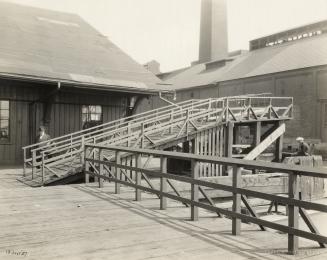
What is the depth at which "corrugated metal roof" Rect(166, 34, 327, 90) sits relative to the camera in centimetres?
3006

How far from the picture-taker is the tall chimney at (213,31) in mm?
51969

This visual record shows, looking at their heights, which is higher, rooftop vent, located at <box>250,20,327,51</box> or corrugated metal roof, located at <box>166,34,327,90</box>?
rooftop vent, located at <box>250,20,327,51</box>

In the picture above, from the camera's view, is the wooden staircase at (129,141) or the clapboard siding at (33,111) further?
the clapboard siding at (33,111)

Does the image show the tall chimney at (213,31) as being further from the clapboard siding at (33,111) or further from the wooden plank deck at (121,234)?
the wooden plank deck at (121,234)

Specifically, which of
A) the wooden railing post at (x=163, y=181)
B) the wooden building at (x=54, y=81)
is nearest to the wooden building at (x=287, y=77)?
the wooden building at (x=54, y=81)

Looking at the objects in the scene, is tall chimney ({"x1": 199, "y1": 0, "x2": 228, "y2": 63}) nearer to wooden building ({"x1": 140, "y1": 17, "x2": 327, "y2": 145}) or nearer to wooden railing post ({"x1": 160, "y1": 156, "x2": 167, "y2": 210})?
wooden building ({"x1": 140, "y1": 17, "x2": 327, "y2": 145})

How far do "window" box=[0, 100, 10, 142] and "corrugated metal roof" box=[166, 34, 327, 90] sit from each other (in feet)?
37.2

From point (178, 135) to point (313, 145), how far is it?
1585cm

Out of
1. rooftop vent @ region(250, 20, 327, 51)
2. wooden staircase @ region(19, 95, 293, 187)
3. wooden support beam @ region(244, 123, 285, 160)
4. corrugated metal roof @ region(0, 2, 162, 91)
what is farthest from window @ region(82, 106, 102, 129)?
rooftop vent @ region(250, 20, 327, 51)

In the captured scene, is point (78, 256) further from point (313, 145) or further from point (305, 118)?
point (305, 118)

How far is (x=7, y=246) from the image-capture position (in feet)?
16.7

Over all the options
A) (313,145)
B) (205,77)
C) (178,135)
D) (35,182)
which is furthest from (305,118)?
(35,182)

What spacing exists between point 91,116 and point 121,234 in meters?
13.0

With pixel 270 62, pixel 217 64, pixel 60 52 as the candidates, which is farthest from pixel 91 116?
pixel 217 64
